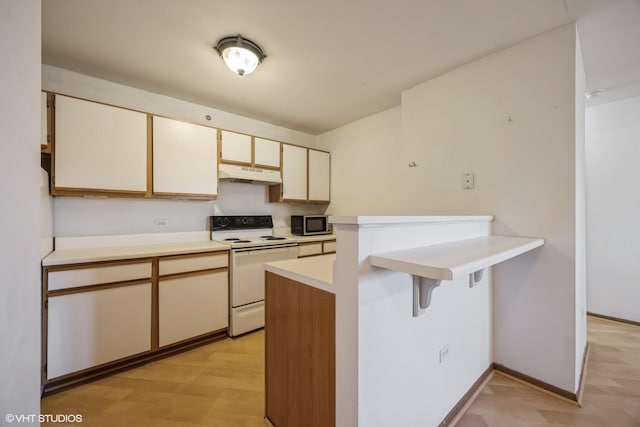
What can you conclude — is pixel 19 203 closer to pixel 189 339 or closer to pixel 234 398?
pixel 234 398

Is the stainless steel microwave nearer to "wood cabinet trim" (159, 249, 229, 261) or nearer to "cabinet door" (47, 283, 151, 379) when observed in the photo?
"wood cabinet trim" (159, 249, 229, 261)

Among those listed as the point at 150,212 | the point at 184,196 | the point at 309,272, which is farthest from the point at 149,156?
the point at 309,272

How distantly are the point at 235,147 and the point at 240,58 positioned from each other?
1137 mm

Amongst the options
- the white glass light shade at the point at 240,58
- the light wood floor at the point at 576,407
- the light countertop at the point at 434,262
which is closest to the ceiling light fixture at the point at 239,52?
the white glass light shade at the point at 240,58

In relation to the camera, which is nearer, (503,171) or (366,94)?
(503,171)

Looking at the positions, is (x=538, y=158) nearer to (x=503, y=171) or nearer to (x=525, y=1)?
(x=503, y=171)

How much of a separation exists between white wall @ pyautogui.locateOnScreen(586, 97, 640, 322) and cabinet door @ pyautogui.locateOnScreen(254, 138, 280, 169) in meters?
3.67

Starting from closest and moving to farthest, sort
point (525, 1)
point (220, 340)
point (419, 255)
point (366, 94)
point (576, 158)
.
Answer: point (419, 255) < point (525, 1) < point (576, 158) < point (220, 340) < point (366, 94)

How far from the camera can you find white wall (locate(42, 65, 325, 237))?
215 cm

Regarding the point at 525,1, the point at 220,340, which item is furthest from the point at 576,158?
the point at 220,340

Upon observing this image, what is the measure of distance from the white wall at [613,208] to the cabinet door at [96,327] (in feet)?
15.2

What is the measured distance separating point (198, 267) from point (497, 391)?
252cm

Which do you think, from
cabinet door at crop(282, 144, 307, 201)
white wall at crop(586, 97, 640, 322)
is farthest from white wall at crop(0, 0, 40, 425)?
white wall at crop(586, 97, 640, 322)

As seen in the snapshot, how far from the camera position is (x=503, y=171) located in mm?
1887
